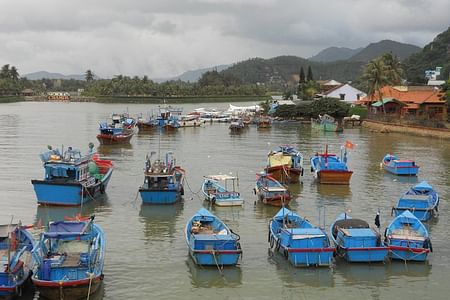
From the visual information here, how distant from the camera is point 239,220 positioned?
104 ft

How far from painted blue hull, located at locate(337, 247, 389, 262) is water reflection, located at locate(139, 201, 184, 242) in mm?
9154

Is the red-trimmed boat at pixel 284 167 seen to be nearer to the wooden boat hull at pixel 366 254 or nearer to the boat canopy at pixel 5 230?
the wooden boat hull at pixel 366 254

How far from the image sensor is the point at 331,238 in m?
26.2

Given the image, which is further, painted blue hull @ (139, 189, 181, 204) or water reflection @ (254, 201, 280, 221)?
painted blue hull @ (139, 189, 181, 204)

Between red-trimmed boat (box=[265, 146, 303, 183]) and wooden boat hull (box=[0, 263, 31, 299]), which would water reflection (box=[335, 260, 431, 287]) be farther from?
red-trimmed boat (box=[265, 146, 303, 183])

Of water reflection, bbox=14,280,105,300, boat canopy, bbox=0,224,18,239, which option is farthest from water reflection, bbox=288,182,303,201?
boat canopy, bbox=0,224,18,239

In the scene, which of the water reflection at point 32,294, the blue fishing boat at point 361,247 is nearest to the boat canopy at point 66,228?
the water reflection at point 32,294

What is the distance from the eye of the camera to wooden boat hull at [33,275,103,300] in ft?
62.7

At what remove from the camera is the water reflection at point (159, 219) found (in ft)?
95.3

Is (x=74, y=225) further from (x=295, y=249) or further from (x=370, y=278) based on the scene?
(x=370, y=278)

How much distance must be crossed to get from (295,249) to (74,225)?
29.0 ft

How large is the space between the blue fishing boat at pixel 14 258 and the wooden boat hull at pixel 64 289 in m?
0.69

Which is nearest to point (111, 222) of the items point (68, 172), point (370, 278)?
point (68, 172)

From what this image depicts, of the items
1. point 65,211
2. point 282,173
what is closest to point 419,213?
point 282,173
